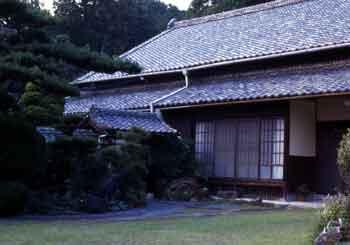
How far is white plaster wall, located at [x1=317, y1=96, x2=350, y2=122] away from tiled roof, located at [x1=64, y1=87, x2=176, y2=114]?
5.14 meters

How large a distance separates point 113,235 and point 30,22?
15.6 feet

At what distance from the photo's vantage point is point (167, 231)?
9.37m

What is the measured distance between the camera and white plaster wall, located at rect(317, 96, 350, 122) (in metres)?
16.0

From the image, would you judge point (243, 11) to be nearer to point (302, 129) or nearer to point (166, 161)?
point (302, 129)

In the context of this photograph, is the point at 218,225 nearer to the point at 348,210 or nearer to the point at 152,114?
the point at 348,210

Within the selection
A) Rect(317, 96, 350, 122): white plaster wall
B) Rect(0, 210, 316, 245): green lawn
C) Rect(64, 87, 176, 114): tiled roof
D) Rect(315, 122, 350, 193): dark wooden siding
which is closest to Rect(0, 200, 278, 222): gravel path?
Rect(0, 210, 316, 245): green lawn

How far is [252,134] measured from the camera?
16812 mm

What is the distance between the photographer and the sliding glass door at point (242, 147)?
1631 centimetres

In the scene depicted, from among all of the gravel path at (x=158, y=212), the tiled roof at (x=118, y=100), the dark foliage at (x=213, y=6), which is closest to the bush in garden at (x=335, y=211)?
the gravel path at (x=158, y=212)

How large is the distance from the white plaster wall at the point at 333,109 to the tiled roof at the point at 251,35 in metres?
1.46

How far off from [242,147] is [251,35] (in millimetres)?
4726

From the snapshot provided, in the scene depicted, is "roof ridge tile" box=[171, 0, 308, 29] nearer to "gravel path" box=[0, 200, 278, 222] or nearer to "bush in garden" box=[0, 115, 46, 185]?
"gravel path" box=[0, 200, 278, 222]

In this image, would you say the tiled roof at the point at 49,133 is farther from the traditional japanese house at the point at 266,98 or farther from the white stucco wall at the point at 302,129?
the white stucco wall at the point at 302,129

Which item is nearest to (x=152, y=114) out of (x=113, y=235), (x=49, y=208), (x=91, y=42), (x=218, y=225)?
(x=49, y=208)
